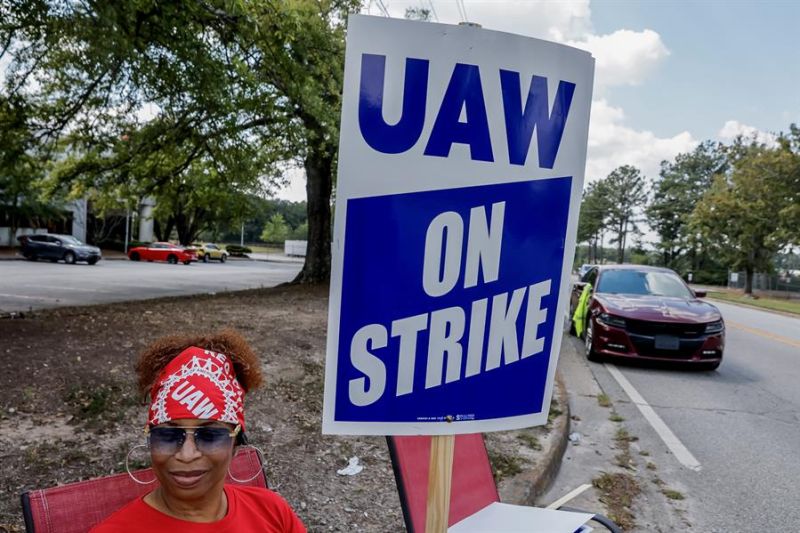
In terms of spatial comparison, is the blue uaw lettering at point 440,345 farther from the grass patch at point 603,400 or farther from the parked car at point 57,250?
the parked car at point 57,250

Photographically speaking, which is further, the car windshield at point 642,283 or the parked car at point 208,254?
the parked car at point 208,254

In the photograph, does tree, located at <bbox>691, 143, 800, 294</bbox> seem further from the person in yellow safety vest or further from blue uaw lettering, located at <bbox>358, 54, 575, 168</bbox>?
blue uaw lettering, located at <bbox>358, 54, 575, 168</bbox>

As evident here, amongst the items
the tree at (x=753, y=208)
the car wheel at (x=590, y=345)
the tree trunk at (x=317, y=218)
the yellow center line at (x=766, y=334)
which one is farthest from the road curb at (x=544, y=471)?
the tree at (x=753, y=208)

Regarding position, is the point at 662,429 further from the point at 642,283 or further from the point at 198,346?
the point at 198,346

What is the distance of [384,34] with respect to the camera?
136 centimetres

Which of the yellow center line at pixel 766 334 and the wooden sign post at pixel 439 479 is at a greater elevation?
the wooden sign post at pixel 439 479

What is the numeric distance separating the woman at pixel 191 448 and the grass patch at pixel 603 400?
5493mm

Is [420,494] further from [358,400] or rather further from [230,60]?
[230,60]

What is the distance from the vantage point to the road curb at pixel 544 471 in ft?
11.9

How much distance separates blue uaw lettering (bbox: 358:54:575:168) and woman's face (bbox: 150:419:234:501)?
86 cm

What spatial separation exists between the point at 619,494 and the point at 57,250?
31045mm

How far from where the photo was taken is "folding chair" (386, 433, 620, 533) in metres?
2.13

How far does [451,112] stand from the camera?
141 cm

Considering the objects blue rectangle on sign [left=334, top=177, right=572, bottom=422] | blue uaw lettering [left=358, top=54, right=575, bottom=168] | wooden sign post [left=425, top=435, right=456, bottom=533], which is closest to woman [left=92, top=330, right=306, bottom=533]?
blue rectangle on sign [left=334, top=177, right=572, bottom=422]
